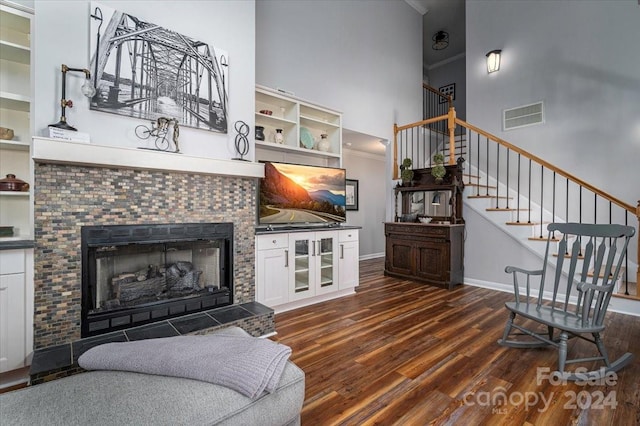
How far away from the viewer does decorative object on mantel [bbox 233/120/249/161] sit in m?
3.22

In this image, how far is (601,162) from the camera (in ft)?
14.6

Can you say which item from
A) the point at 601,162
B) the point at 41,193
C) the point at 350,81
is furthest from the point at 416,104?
the point at 41,193

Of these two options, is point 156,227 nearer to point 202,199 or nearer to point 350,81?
point 202,199

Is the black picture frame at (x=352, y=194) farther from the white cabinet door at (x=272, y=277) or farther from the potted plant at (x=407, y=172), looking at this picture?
the white cabinet door at (x=272, y=277)

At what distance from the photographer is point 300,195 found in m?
3.99

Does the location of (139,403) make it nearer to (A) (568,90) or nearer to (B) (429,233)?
(B) (429,233)

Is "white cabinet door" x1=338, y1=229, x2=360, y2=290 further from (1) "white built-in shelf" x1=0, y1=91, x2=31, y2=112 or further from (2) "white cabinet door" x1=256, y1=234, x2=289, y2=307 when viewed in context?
(1) "white built-in shelf" x1=0, y1=91, x2=31, y2=112

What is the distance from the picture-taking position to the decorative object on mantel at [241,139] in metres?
3.22

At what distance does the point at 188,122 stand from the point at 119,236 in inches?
48.2

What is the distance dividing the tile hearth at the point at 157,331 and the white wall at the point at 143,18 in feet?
5.20

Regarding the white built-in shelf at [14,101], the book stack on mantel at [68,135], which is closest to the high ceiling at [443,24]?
the book stack on mantel at [68,135]

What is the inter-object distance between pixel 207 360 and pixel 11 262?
1877 mm

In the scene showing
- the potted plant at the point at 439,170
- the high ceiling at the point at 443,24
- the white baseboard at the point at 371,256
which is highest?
the high ceiling at the point at 443,24

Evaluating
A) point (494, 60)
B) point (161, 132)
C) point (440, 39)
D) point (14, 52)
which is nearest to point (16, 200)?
point (14, 52)
